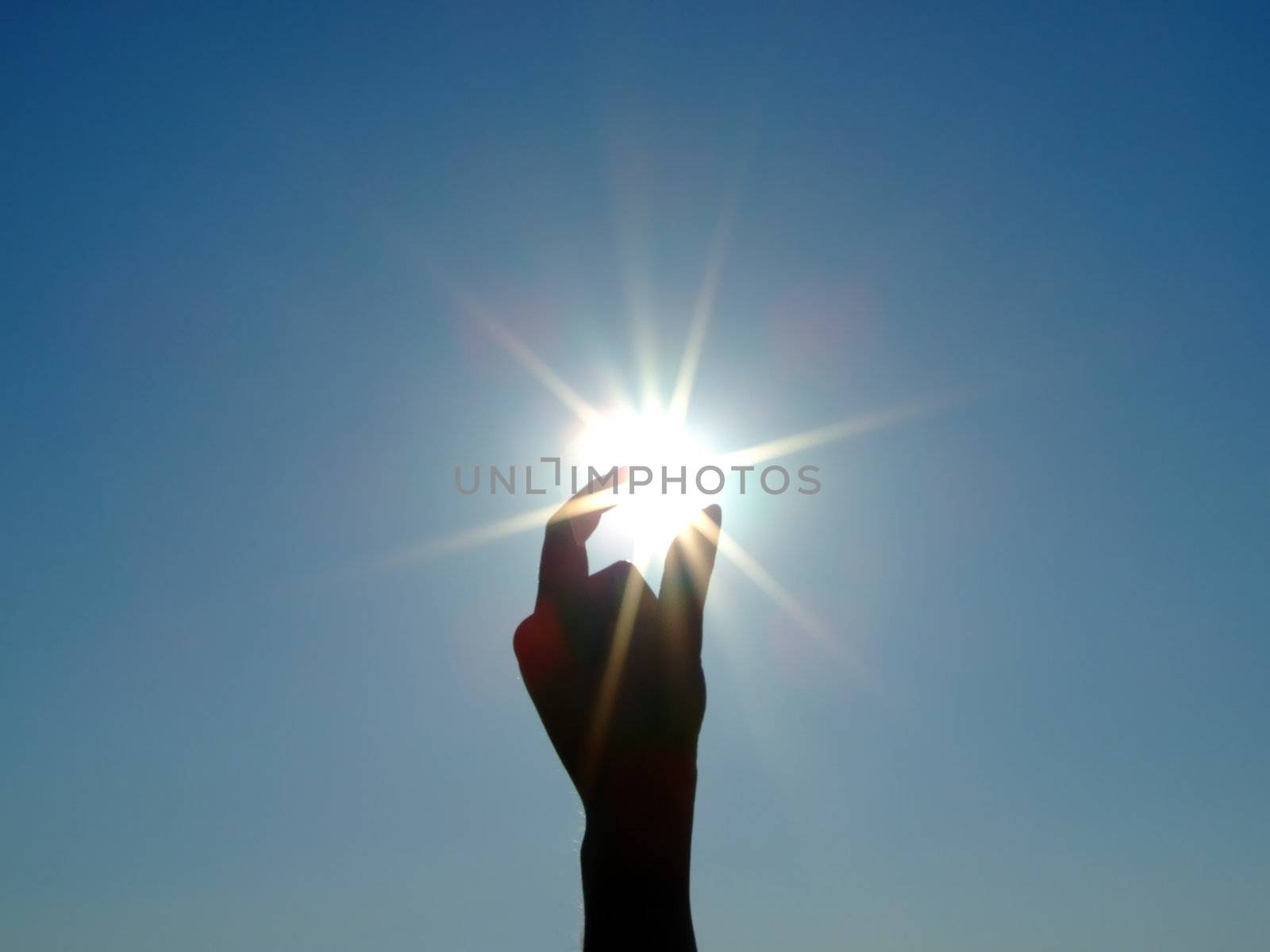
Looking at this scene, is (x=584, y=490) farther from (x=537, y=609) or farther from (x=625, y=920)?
(x=625, y=920)

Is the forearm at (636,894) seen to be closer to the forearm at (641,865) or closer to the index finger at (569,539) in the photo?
the forearm at (641,865)

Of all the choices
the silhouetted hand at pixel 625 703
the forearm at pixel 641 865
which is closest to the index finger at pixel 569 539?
the silhouetted hand at pixel 625 703

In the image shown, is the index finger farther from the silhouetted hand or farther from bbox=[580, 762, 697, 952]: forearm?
bbox=[580, 762, 697, 952]: forearm

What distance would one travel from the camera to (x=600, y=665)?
424 inches

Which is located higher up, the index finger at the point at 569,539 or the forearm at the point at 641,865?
the index finger at the point at 569,539

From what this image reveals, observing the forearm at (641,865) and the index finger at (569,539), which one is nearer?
the forearm at (641,865)

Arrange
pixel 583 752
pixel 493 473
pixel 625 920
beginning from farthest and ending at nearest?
1. pixel 493 473
2. pixel 583 752
3. pixel 625 920

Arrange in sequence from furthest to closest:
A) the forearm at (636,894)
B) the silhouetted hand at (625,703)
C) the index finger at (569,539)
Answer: the index finger at (569,539) → the silhouetted hand at (625,703) → the forearm at (636,894)

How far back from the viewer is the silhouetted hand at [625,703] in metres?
10.0

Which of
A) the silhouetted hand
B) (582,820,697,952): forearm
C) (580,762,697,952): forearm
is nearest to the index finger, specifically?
the silhouetted hand

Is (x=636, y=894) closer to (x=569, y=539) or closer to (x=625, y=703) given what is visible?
(x=625, y=703)

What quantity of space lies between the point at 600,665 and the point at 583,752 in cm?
79

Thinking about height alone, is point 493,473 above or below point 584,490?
above

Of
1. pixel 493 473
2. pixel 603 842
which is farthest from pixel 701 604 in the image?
pixel 493 473
